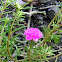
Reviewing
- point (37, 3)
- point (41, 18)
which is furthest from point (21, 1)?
point (41, 18)

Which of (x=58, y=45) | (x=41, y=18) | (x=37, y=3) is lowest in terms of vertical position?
(x=58, y=45)

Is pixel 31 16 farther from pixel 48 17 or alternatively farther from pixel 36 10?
pixel 48 17

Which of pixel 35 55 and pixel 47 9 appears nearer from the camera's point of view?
pixel 35 55

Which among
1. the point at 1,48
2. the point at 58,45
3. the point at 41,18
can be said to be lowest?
the point at 58,45

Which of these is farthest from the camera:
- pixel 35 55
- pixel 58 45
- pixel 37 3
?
pixel 37 3

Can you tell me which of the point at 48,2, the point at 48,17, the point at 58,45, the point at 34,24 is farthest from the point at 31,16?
the point at 58,45

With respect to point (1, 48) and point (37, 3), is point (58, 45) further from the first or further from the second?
point (1, 48)

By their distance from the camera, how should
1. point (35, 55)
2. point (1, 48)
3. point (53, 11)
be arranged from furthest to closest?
point (53, 11)
point (35, 55)
point (1, 48)

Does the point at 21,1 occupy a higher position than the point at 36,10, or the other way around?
the point at 21,1

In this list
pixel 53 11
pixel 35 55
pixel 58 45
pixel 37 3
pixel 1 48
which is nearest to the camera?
pixel 1 48
